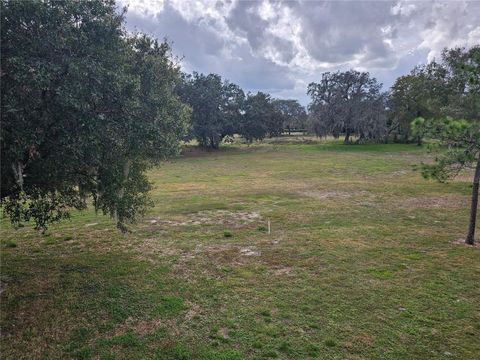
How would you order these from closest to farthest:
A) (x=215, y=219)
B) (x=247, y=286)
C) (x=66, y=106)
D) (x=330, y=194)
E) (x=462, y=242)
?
1. (x=66, y=106)
2. (x=247, y=286)
3. (x=462, y=242)
4. (x=215, y=219)
5. (x=330, y=194)

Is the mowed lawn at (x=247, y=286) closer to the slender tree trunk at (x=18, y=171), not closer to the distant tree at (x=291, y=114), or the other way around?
the slender tree trunk at (x=18, y=171)

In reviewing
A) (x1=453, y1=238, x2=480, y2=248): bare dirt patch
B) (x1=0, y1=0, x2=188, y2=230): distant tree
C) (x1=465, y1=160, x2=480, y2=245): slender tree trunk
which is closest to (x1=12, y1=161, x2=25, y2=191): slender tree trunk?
(x1=0, y1=0, x2=188, y2=230): distant tree

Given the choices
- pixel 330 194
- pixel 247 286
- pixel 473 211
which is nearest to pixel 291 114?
pixel 330 194

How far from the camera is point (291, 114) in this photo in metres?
105

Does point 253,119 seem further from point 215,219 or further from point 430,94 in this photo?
point 215,219

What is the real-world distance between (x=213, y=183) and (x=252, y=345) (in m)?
19.5

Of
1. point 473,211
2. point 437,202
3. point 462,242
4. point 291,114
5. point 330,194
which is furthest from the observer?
point 291,114

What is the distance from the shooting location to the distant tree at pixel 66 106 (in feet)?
20.2

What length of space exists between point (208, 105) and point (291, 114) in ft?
197

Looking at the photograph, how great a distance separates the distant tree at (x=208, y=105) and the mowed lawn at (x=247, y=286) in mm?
33466

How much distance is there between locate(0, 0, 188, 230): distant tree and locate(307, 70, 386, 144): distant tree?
5326cm

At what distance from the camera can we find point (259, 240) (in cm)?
1262

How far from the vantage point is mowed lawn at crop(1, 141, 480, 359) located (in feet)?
21.6

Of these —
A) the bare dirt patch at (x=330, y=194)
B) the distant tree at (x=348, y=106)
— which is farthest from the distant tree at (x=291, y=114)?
the bare dirt patch at (x=330, y=194)
